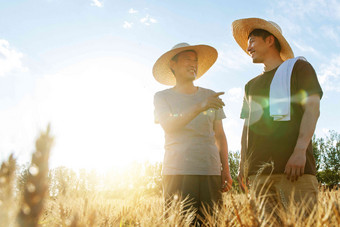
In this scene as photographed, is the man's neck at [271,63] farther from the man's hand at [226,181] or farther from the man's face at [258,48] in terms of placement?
the man's hand at [226,181]

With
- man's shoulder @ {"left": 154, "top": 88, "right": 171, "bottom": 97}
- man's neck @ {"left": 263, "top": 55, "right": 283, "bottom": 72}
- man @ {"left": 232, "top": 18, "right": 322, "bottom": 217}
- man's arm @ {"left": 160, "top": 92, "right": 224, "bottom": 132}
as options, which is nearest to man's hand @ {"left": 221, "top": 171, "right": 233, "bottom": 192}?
man @ {"left": 232, "top": 18, "right": 322, "bottom": 217}

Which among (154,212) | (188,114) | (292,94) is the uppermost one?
(292,94)

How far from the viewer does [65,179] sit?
4.07 feet

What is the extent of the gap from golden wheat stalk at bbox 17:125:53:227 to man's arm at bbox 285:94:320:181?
229cm

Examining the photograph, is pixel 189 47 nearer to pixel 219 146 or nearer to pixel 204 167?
pixel 219 146

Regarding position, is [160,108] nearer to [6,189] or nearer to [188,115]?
[188,115]

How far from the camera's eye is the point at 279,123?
297 centimetres

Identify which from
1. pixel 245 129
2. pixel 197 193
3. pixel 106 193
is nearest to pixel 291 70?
pixel 245 129

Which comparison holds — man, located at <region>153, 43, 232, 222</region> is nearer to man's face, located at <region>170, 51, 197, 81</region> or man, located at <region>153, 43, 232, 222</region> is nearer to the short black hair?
man's face, located at <region>170, 51, 197, 81</region>

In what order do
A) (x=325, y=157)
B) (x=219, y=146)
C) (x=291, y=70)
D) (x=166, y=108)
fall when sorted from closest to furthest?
(x=291, y=70) → (x=166, y=108) → (x=219, y=146) → (x=325, y=157)

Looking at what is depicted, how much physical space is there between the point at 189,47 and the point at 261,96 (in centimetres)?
133

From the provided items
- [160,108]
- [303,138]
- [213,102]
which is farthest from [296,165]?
[160,108]

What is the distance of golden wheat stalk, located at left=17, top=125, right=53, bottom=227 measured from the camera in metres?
0.79

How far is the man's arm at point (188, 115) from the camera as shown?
297 cm
